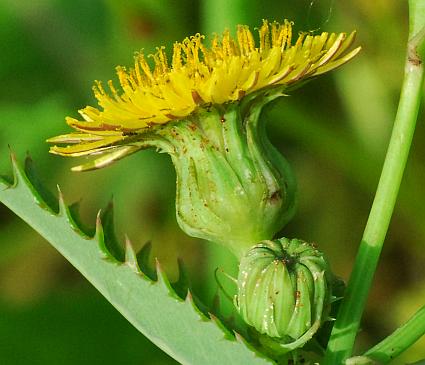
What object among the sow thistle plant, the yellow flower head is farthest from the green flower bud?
the yellow flower head

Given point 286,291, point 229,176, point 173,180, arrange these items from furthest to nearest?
point 173,180, point 229,176, point 286,291

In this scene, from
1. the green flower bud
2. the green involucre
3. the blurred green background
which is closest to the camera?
the green flower bud

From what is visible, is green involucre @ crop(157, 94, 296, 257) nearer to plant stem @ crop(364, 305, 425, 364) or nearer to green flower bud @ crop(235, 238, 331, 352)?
green flower bud @ crop(235, 238, 331, 352)

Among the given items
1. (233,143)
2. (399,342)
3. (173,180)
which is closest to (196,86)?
(233,143)

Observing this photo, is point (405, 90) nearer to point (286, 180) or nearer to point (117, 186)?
point (286, 180)

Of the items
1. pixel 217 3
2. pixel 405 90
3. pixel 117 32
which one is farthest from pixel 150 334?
pixel 117 32

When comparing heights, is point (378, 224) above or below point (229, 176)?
below

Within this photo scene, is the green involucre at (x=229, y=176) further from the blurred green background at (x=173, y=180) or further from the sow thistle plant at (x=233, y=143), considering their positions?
the blurred green background at (x=173, y=180)

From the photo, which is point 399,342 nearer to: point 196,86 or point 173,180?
point 196,86
